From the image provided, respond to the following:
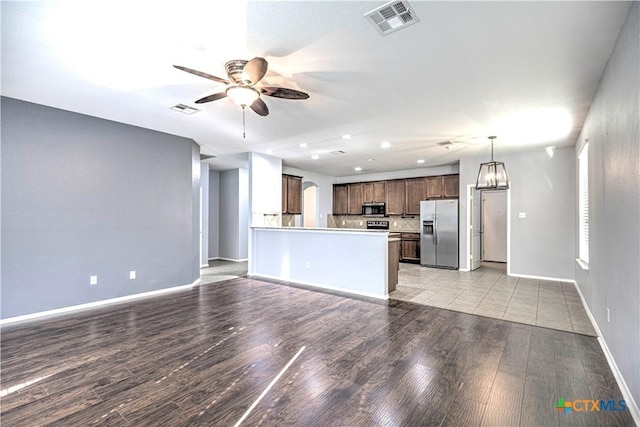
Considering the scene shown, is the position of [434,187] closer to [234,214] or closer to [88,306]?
[234,214]

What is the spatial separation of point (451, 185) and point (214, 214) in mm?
6566

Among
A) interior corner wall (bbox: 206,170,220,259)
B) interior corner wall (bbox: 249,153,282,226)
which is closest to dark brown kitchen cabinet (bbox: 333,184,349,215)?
interior corner wall (bbox: 249,153,282,226)

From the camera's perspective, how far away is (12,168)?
11.4 ft

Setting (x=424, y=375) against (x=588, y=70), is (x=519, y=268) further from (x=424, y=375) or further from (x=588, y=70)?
(x=424, y=375)

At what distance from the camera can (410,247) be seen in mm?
8086

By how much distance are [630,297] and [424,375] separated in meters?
1.45

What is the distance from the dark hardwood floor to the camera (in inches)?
73.4

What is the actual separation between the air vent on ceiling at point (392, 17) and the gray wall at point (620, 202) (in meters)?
1.30

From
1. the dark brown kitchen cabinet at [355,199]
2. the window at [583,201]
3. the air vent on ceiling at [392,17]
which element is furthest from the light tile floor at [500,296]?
the air vent on ceiling at [392,17]

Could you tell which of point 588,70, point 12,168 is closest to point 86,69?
point 12,168

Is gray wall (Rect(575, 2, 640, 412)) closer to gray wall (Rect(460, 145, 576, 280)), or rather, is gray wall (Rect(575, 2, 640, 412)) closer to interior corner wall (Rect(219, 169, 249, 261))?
gray wall (Rect(460, 145, 576, 280))

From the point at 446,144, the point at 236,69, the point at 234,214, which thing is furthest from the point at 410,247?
the point at 236,69

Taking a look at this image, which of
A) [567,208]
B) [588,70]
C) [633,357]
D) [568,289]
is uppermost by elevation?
[588,70]

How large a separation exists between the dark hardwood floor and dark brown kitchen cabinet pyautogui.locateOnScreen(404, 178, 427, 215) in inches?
185
